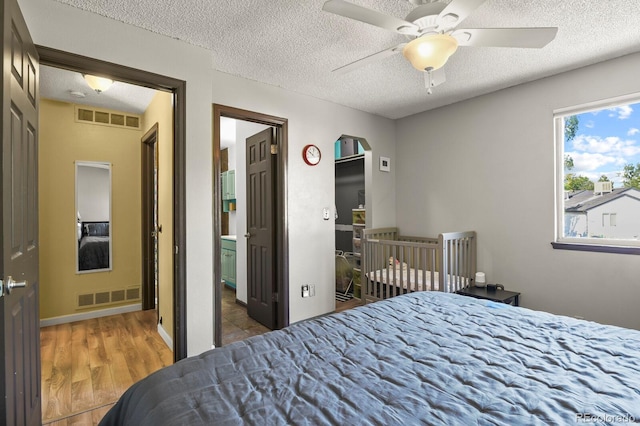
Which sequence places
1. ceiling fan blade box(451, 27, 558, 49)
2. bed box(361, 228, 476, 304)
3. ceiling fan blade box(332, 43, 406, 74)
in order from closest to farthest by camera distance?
ceiling fan blade box(451, 27, 558, 49) < ceiling fan blade box(332, 43, 406, 74) < bed box(361, 228, 476, 304)

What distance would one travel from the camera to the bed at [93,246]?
364 centimetres

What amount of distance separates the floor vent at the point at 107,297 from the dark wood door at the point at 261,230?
151 cm

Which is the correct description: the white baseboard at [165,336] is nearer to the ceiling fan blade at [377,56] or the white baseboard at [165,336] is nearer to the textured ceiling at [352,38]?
the textured ceiling at [352,38]

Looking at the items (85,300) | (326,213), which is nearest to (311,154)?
(326,213)

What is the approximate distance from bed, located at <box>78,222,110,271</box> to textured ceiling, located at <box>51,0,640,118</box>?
2533 mm

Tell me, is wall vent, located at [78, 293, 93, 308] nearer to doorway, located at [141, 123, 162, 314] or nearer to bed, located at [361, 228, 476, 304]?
doorway, located at [141, 123, 162, 314]

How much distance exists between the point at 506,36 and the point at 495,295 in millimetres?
2309

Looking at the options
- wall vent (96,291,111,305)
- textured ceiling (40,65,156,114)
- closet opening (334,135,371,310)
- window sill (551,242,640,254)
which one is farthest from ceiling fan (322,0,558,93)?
wall vent (96,291,111,305)

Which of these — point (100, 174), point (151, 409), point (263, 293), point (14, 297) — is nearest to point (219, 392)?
point (151, 409)

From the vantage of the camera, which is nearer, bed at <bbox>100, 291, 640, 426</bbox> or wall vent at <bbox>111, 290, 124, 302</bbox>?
bed at <bbox>100, 291, 640, 426</bbox>

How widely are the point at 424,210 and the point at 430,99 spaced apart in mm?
1312

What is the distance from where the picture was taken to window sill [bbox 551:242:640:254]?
246 cm

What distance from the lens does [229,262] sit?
4.97m

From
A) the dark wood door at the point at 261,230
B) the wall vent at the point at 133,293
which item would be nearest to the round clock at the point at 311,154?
the dark wood door at the point at 261,230
